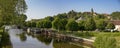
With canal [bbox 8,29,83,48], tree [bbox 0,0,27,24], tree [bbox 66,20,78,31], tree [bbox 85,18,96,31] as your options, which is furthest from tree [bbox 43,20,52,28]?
canal [bbox 8,29,83,48]

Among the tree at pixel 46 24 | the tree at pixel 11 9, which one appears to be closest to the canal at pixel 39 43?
the tree at pixel 11 9

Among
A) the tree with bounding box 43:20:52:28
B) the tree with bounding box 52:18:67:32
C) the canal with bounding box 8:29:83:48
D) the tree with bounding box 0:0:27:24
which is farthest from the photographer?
the tree with bounding box 43:20:52:28

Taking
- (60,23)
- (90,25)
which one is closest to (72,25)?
(90,25)

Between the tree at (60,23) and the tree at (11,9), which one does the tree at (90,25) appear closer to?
the tree at (60,23)

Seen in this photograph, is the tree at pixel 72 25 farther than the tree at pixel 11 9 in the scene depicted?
Yes

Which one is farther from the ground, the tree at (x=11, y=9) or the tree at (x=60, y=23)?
the tree at (x=11, y=9)

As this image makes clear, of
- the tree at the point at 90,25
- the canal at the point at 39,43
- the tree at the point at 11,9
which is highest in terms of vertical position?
the tree at the point at 11,9

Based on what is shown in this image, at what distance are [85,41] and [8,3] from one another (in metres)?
11.2

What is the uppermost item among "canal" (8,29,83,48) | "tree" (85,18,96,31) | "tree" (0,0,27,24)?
"tree" (0,0,27,24)

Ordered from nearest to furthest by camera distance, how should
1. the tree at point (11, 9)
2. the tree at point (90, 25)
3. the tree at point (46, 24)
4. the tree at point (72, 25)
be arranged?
the tree at point (11, 9), the tree at point (72, 25), the tree at point (90, 25), the tree at point (46, 24)

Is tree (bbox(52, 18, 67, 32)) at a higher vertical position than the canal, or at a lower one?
higher

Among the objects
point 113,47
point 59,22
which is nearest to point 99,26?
point 59,22

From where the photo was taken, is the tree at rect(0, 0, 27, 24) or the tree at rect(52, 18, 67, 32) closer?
the tree at rect(0, 0, 27, 24)

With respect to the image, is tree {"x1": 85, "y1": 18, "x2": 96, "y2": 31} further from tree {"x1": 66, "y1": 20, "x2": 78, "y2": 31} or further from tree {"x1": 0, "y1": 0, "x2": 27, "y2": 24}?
tree {"x1": 0, "y1": 0, "x2": 27, "y2": 24}
